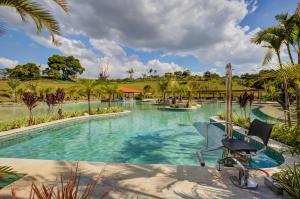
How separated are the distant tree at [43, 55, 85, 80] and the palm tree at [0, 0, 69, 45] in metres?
76.8

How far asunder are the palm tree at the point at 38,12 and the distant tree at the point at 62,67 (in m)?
76.8

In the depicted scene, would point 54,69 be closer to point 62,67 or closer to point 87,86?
point 62,67

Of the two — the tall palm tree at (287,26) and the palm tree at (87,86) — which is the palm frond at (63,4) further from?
the palm tree at (87,86)

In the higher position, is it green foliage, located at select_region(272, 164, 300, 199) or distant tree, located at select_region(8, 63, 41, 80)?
distant tree, located at select_region(8, 63, 41, 80)

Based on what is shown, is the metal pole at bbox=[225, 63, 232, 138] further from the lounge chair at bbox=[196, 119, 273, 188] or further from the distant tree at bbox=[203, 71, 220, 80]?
the distant tree at bbox=[203, 71, 220, 80]

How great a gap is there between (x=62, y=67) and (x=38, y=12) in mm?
83846

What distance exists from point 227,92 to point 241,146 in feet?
4.73

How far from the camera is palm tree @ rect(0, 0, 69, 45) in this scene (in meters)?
3.15

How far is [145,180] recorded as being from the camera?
360 cm

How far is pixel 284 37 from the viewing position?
26.6 ft

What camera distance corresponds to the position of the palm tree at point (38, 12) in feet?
10.3

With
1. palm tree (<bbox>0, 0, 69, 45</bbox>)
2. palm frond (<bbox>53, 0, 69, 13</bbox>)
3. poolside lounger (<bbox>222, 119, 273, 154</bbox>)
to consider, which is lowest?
poolside lounger (<bbox>222, 119, 273, 154</bbox>)

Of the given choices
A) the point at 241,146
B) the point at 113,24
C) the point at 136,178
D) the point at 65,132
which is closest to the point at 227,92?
the point at 241,146

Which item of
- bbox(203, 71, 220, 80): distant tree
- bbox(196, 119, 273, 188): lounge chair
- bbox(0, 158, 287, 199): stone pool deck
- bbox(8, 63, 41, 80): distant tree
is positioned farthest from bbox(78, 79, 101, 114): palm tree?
bbox(203, 71, 220, 80): distant tree
